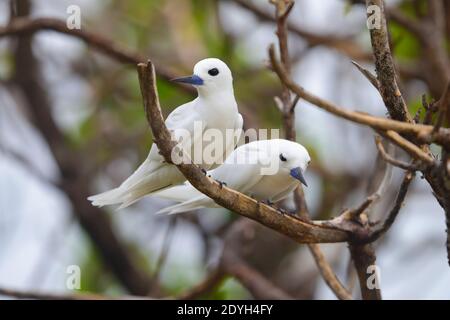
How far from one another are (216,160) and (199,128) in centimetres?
21

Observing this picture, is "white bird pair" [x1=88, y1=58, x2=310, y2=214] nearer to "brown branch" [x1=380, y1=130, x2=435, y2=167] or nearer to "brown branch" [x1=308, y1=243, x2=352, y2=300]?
"brown branch" [x1=380, y1=130, x2=435, y2=167]

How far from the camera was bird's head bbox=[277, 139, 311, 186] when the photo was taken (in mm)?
2787

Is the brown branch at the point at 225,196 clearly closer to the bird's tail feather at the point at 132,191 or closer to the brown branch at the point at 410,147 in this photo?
the bird's tail feather at the point at 132,191

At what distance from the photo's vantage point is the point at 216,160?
2.92 meters

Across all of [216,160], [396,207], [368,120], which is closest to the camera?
[368,120]

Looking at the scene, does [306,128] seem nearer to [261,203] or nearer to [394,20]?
[394,20]

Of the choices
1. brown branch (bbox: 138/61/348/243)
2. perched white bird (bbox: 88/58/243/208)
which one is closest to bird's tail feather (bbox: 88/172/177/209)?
perched white bird (bbox: 88/58/243/208)

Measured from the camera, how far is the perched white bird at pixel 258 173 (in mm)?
2834

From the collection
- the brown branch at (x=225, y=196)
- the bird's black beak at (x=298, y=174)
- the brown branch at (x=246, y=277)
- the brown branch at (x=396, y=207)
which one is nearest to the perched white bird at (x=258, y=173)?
the bird's black beak at (x=298, y=174)

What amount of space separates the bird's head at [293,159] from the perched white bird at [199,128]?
6.4 inches

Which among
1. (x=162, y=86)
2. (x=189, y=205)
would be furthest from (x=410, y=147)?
(x=162, y=86)

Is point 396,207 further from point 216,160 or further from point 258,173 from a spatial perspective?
point 216,160

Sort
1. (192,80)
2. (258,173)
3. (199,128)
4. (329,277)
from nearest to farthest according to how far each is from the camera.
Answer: (192,80) < (199,128) < (258,173) < (329,277)

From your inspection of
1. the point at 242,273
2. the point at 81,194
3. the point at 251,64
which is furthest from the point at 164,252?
the point at 251,64
